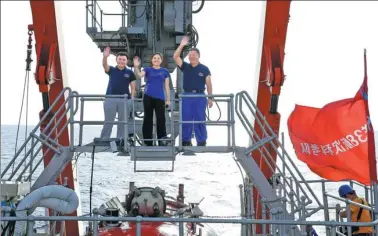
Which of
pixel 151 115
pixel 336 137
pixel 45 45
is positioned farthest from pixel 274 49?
pixel 45 45

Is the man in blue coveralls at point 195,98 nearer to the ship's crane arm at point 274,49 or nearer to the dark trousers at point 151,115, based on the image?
the dark trousers at point 151,115

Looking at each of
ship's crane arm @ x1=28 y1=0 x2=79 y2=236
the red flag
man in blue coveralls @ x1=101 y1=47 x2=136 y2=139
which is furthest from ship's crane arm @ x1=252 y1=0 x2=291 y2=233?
ship's crane arm @ x1=28 y1=0 x2=79 y2=236

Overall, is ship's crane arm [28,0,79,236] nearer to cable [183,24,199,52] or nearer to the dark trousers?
the dark trousers

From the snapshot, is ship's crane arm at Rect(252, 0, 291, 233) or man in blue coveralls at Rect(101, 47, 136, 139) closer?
man in blue coveralls at Rect(101, 47, 136, 139)

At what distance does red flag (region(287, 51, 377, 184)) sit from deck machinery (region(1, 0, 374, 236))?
357mm

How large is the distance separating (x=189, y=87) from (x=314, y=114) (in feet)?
6.32

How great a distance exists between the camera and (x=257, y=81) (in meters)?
9.30

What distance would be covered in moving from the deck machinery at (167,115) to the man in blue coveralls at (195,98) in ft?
0.82

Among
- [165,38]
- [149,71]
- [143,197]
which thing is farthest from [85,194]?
[149,71]

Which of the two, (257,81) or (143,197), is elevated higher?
(257,81)

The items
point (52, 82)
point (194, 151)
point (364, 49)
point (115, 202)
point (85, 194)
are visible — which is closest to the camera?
point (364, 49)

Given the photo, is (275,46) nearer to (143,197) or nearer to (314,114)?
(314,114)

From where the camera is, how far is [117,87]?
8.11 metres

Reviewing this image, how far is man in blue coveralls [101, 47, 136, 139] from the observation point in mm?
7828
